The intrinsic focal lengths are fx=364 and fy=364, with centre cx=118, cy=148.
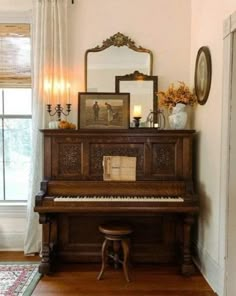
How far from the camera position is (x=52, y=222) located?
379 centimetres

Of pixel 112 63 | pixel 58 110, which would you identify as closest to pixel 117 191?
pixel 58 110

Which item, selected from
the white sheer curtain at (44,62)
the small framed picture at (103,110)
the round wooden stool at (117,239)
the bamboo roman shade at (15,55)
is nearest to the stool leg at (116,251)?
the round wooden stool at (117,239)

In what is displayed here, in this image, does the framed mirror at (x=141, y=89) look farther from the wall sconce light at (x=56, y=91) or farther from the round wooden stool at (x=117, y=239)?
the round wooden stool at (x=117, y=239)

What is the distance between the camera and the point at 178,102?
3.81 meters

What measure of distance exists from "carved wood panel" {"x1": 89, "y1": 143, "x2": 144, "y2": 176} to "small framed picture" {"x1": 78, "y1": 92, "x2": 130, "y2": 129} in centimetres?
23

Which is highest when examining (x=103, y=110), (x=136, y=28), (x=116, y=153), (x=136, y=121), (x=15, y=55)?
(x=136, y=28)

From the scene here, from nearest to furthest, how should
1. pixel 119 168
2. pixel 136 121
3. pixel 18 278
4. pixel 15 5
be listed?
pixel 18 278 → pixel 119 168 → pixel 136 121 → pixel 15 5

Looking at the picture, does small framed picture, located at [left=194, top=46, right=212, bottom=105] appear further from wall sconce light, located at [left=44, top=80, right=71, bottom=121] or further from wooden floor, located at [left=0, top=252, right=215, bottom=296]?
wooden floor, located at [left=0, top=252, right=215, bottom=296]

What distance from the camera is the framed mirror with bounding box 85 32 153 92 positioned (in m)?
4.14

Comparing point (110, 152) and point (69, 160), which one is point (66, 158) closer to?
point (69, 160)

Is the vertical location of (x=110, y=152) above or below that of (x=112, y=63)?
below

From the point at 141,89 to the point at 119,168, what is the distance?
101cm

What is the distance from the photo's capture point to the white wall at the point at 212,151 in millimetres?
3088

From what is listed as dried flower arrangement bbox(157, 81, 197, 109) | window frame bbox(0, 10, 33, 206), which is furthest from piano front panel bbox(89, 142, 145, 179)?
window frame bbox(0, 10, 33, 206)
